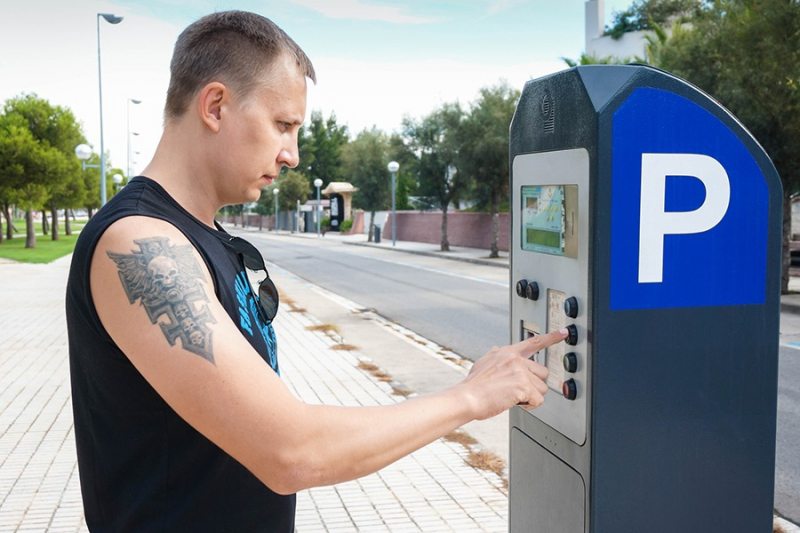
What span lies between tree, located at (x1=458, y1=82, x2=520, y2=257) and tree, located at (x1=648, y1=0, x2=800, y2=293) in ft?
38.0

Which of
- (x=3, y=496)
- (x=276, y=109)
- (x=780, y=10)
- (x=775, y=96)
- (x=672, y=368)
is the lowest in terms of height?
(x=3, y=496)

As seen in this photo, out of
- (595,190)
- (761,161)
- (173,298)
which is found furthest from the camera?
(761,161)

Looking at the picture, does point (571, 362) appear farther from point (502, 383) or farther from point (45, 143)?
point (45, 143)

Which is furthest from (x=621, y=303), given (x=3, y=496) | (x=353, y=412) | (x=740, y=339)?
(x=3, y=496)

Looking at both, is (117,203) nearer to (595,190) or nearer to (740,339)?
(595,190)

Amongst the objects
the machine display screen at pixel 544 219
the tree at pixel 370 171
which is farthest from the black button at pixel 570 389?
the tree at pixel 370 171

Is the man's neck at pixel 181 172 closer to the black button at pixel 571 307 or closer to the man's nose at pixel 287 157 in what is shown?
the man's nose at pixel 287 157

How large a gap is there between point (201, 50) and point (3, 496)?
392 cm

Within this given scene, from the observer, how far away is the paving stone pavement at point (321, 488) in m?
4.19

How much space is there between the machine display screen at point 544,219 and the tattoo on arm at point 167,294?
121 centimetres

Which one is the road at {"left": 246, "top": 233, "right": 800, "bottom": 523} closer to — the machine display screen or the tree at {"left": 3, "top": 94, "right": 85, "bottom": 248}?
the machine display screen

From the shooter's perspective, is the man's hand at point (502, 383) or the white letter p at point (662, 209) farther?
the white letter p at point (662, 209)

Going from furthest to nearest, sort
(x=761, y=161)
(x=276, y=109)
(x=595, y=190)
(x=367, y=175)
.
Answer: (x=367, y=175) < (x=761, y=161) < (x=595, y=190) < (x=276, y=109)

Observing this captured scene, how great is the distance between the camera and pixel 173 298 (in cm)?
132
